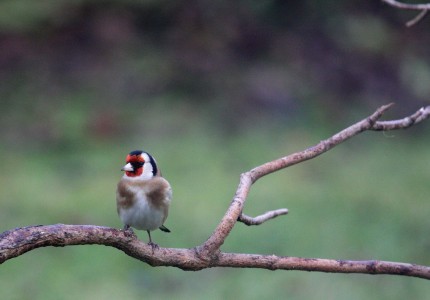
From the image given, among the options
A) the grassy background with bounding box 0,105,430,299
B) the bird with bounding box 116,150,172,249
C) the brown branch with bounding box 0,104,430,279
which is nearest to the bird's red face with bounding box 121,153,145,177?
the bird with bounding box 116,150,172,249

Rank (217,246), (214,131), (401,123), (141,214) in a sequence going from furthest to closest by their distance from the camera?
(214,131), (141,214), (401,123), (217,246)

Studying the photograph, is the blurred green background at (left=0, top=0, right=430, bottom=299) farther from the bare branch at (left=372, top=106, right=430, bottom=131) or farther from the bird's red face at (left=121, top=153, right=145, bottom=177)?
the bare branch at (left=372, top=106, right=430, bottom=131)

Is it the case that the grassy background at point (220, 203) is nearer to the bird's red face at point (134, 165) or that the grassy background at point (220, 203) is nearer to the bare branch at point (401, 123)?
the bird's red face at point (134, 165)

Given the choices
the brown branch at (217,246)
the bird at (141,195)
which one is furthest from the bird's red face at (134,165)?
the brown branch at (217,246)

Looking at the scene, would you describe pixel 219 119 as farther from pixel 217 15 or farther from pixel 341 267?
pixel 341 267

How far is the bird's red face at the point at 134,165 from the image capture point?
9.79ft

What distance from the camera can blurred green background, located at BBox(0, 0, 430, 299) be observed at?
207 inches

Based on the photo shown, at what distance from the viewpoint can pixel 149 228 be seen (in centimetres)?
298

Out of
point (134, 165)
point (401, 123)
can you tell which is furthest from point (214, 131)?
point (401, 123)

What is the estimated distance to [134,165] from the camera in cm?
303

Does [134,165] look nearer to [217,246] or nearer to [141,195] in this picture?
[141,195]

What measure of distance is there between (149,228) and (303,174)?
3735 mm

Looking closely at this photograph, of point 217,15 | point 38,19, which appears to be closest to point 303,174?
point 217,15

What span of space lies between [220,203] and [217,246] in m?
3.80
